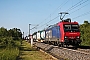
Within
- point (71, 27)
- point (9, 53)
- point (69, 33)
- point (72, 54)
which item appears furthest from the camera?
point (71, 27)

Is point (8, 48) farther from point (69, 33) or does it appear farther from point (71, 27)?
point (71, 27)

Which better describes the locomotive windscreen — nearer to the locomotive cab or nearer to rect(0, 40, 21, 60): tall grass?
the locomotive cab

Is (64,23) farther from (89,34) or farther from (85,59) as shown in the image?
(89,34)

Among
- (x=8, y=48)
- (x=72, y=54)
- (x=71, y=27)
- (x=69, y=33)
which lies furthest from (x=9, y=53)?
(x=71, y=27)

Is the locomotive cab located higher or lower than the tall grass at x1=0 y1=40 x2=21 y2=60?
higher

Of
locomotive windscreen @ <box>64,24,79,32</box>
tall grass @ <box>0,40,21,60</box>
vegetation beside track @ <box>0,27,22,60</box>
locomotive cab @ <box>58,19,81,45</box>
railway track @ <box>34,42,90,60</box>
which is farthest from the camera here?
locomotive windscreen @ <box>64,24,79,32</box>

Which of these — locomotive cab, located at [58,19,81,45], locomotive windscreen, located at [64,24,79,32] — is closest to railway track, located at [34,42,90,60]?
locomotive cab, located at [58,19,81,45]

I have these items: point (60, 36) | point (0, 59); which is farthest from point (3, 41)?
point (0, 59)

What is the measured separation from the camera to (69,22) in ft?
86.5

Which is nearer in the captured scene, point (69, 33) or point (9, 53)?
point (9, 53)

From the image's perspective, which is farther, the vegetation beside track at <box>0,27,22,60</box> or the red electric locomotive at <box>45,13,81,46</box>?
the red electric locomotive at <box>45,13,81,46</box>

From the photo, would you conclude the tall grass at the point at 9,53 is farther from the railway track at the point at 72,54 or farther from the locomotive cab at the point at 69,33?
the locomotive cab at the point at 69,33

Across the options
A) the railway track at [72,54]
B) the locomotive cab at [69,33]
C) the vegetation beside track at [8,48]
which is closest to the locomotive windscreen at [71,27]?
the locomotive cab at [69,33]

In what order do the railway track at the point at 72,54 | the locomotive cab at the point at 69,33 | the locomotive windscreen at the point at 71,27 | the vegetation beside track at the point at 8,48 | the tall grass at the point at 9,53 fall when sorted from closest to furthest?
the railway track at the point at 72,54
the tall grass at the point at 9,53
the vegetation beside track at the point at 8,48
the locomotive cab at the point at 69,33
the locomotive windscreen at the point at 71,27
